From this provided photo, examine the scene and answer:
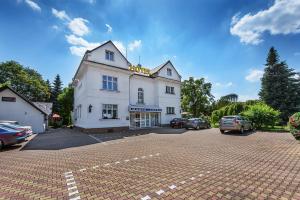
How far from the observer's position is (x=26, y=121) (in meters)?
20.4

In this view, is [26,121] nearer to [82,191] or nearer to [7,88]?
[7,88]

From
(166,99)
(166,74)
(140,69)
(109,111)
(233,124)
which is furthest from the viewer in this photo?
(166,74)

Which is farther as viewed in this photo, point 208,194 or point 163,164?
point 163,164

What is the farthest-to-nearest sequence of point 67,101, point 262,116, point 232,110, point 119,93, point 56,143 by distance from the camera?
point 67,101 < point 232,110 < point 119,93 < point 262,116 < point 56,143

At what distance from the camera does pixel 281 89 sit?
28844 mm

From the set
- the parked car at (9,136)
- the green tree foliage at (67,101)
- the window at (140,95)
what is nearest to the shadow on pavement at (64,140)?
the parked car at (9,136)

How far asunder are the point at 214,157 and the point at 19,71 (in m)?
52.9

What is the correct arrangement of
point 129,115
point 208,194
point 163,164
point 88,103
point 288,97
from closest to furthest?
point 208,194 → point 163,164 → point 88,103 → point 129,115 → point 288,97

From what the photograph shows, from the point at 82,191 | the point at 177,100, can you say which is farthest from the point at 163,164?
the point at 177,100

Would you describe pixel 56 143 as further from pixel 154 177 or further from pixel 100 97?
pixel 154 177

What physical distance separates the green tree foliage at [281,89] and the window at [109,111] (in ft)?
85.0

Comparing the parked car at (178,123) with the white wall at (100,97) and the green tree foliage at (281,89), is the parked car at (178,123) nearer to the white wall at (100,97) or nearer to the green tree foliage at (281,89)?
the white wall at (100,97)

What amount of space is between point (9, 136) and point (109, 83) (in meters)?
11.6

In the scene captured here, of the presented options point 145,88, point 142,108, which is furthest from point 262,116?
point 145,88
